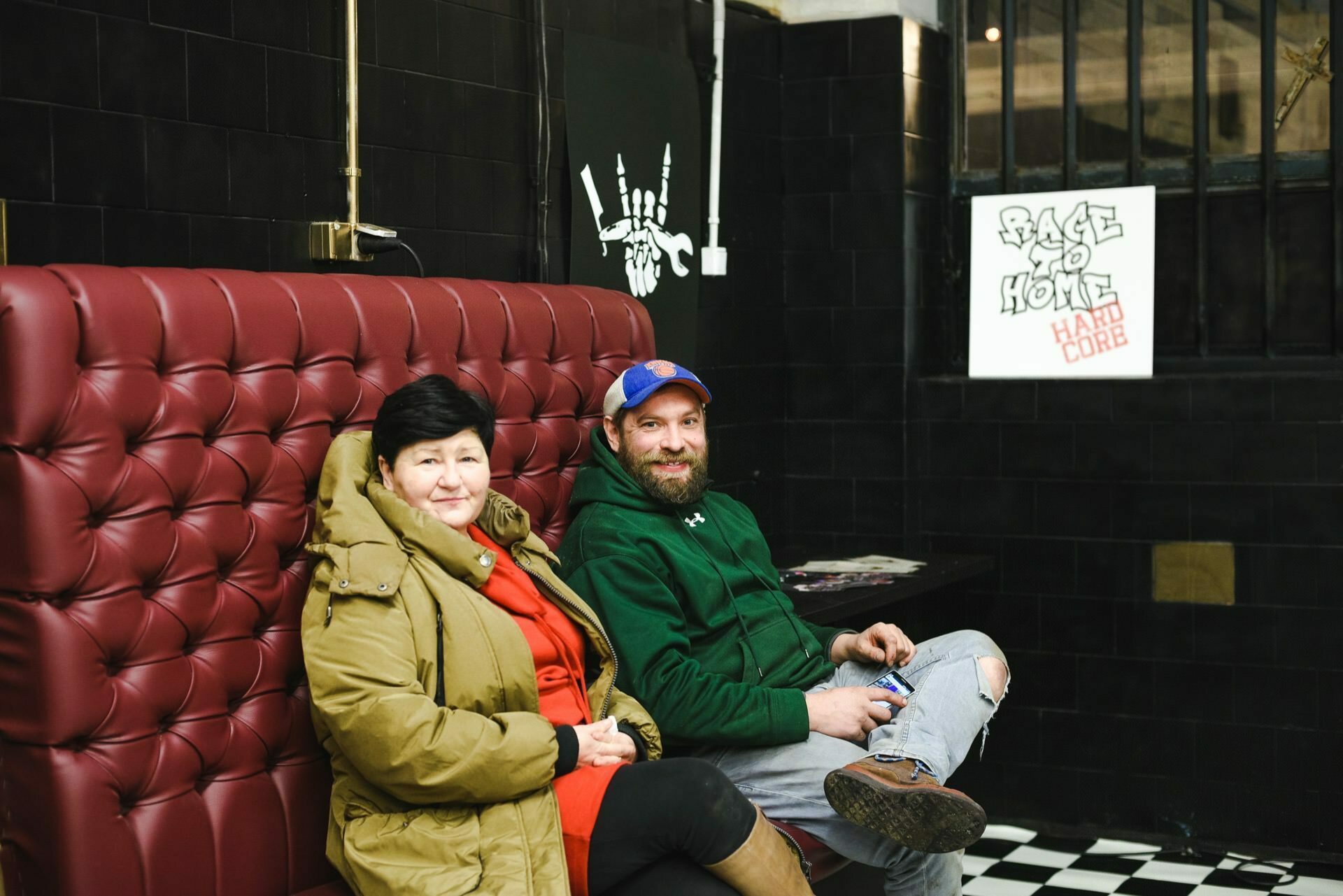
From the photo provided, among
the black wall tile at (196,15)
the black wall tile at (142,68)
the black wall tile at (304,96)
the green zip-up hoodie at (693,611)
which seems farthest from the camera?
the black wall tile at (304,96)

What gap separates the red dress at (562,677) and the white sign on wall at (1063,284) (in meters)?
2.51

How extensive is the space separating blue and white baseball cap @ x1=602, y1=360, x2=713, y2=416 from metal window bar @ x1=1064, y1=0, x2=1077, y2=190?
6.93ft

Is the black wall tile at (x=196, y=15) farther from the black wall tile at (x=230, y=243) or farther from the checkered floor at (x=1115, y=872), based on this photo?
the checkered floor at (x=1115, y=872)

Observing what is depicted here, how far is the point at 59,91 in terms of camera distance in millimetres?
2736

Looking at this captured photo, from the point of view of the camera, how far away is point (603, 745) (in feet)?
8.99

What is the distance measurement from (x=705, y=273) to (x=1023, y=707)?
1.79 metres

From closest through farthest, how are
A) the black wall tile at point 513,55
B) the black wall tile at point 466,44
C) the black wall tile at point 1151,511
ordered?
the black wall tile at point 466,44
the black wall tile at point 513,55
the black wall tile at point 1151,511

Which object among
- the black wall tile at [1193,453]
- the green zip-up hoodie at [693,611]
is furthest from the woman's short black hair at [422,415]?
the black wall tile at [1193,453]

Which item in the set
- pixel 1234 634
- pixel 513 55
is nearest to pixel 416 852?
pixel 513 55

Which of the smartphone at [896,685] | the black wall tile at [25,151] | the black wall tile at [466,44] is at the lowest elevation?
the smartphone at [896,685]

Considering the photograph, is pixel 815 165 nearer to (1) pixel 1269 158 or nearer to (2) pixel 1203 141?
(2) pixel 1203 141

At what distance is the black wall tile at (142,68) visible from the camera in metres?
2.83

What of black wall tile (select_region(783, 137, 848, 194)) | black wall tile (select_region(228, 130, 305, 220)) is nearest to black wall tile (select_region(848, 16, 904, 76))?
black wall tile (select_region(783, 137, 848, 194))

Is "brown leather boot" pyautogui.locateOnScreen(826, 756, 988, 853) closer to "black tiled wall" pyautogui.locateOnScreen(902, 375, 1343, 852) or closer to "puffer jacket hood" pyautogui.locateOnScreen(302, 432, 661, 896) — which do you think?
"puffer jacket hood" pyautogui.locateOnScreen(302, 432, 661, 896)
